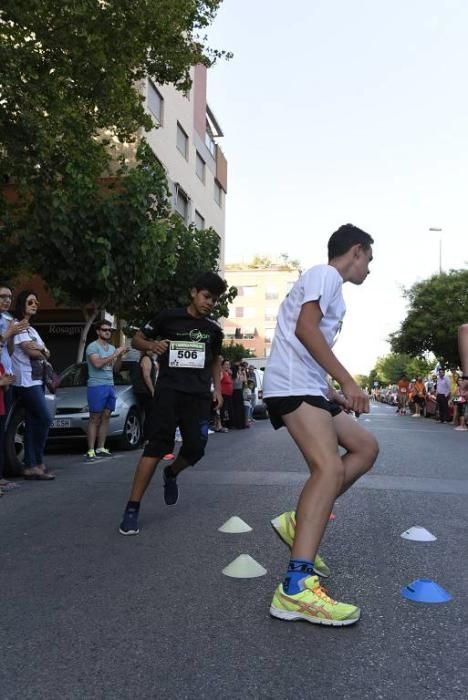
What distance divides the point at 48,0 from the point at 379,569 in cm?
1149

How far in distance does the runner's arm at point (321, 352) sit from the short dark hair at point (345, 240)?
0.38 metres

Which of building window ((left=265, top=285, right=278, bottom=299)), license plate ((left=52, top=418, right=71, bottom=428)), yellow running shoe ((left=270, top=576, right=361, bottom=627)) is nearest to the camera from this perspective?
yellow running shoe ((left=270, top=576, right=361, bottom=627))

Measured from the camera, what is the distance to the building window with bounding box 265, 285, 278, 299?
280 feet

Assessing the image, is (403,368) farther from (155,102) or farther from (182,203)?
(155,102)

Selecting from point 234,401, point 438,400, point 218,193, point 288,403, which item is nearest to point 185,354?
point 288,403

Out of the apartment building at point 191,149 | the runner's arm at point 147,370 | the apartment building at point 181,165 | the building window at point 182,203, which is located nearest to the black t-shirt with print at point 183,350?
the runner's arm at point 147,370

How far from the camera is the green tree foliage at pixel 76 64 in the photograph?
39.8ft

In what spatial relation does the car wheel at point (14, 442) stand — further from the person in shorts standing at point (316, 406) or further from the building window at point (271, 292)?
the building window at point (271, 292)

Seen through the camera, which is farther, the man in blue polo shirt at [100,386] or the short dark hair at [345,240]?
the man in blue polo shirt at [100,386]

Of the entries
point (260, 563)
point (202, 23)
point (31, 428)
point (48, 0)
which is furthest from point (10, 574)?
point (202, 23)

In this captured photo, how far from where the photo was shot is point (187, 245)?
18.9 m

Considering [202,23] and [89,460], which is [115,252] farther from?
[89,460]

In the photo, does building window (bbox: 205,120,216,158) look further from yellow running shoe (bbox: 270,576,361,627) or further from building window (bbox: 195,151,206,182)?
yellow running shoe (bbox: 270,576,361,627)

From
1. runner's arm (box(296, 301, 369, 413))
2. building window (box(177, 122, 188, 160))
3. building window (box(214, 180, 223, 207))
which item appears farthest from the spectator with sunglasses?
building window (box(214, 180, 223, 207))
